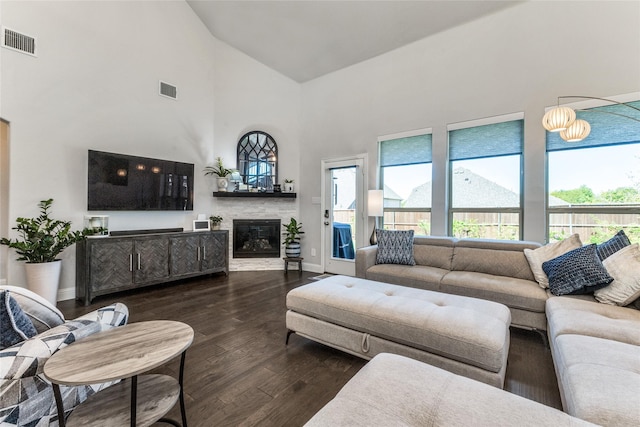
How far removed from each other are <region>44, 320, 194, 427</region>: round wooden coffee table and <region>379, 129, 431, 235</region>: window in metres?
3.56

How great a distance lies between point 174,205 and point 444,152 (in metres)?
4.16

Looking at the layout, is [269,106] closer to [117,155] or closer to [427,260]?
[117,155]

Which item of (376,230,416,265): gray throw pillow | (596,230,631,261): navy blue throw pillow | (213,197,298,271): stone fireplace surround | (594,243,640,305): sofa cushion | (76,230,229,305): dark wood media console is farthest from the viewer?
(213,197,298,271): stone fireplace surround

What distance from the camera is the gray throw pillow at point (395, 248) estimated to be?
342cm

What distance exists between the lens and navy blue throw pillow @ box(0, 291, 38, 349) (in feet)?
3.86

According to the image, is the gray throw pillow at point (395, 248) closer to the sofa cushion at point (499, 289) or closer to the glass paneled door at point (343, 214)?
the sofa cushion at point (499, 289)

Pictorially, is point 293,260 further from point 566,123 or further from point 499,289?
point 566,123

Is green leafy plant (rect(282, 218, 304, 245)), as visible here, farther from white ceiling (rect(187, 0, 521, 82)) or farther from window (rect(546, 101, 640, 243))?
window (rect(546, 101, 640, 243))

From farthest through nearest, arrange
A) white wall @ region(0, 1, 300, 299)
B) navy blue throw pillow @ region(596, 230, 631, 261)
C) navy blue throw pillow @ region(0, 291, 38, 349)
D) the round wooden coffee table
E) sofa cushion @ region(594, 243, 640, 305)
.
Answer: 1. white wall @ region(0, 1, 300, 299)
2. navy blue throw pillow @ region(596, 230, 631, 261)
3. sofa cushion @ region(594, 243, 640, 305)
4. navy blue throw pillow @ region(0, 291, 38, 349)
5. the round wooden coffee table

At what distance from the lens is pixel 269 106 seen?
17.7 ft

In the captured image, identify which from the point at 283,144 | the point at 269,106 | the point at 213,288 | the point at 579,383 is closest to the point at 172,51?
the point at 269,106

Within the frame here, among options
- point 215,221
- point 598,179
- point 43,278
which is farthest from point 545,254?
point 43,278

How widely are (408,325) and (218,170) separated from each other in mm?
4309

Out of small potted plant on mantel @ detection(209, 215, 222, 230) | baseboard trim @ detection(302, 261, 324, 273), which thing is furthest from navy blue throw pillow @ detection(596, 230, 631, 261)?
small potted plant on mantel @ detection(209, 215, 222, 230)
